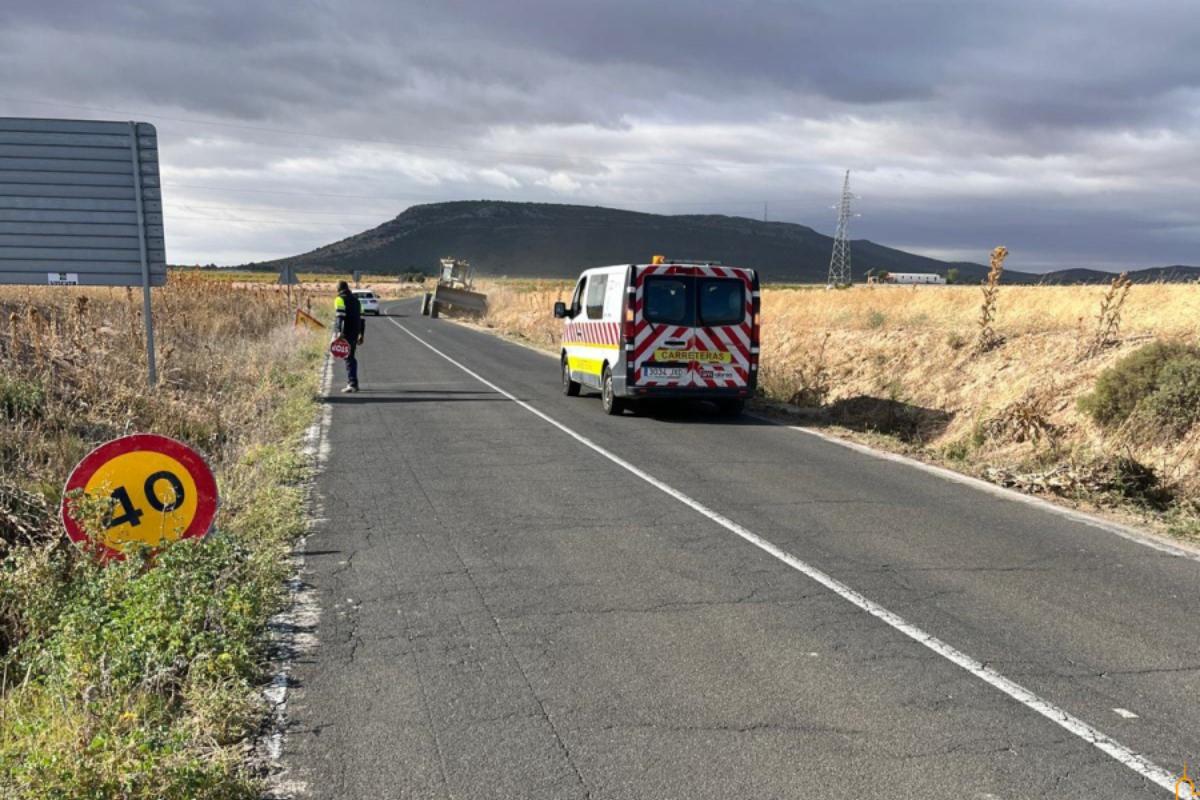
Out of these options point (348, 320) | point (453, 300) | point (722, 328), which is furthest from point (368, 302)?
point (722, 328)

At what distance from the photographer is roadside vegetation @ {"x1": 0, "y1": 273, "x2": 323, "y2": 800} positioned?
11.1 ft

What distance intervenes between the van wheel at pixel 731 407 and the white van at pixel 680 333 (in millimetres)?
345

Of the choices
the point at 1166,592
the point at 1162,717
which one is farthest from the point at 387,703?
the point at 1166,592

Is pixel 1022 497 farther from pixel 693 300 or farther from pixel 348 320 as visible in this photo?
pixel 348 320

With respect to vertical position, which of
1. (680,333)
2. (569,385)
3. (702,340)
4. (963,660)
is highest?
(680,333)

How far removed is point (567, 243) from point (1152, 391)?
162 m

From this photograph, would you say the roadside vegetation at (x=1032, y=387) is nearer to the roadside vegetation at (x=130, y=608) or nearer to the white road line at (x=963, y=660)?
the white road line at (x=963, y=660)

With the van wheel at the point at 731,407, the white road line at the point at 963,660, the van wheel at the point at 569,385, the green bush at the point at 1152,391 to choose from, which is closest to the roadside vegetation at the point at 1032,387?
the green bush at the point at 1152,391

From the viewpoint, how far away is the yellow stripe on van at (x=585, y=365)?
593 inches

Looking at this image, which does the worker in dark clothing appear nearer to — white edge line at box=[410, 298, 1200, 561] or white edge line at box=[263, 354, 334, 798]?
white edge line at box=[410, 298, 1200, 561]

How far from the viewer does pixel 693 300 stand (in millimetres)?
14203

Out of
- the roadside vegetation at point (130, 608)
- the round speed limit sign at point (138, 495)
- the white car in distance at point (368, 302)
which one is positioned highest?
the round speed limit sign at point (138, 495)

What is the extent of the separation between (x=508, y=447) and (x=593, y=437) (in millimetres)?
1390

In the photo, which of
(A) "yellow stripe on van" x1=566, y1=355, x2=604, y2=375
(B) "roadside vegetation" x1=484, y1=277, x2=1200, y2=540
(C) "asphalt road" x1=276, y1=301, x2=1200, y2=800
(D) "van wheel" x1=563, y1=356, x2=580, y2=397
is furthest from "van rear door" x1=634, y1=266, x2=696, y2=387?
(C) "asphalt road" x1=276, y1=301, x2=1200, y2=800
